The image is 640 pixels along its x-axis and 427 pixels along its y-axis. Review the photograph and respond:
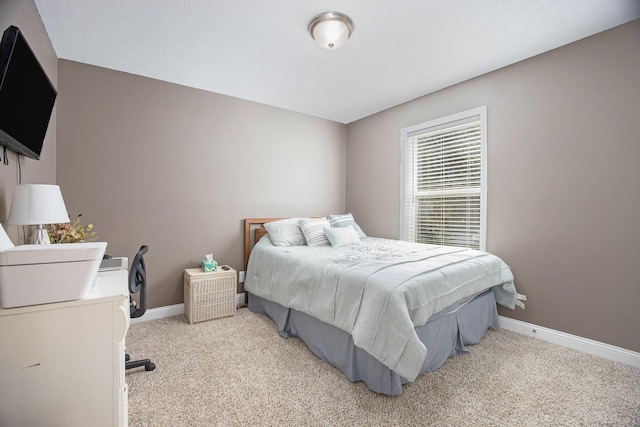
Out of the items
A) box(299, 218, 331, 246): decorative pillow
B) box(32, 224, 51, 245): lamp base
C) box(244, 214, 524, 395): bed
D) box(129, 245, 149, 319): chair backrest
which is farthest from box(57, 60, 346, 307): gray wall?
box(32, 224, 51, 245): lamp base

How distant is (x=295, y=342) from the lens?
2.39 meters

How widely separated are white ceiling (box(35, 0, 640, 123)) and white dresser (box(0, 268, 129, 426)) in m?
1.96

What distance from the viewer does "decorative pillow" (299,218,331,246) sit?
3174 millimetres

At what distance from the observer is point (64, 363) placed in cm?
102

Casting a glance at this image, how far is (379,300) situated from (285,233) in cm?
176

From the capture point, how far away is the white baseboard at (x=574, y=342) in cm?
204

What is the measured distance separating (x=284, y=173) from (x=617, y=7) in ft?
10.7

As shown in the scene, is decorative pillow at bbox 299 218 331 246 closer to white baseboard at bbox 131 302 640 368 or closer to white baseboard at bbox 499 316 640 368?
white baseboard at bbox 131 302 640 368

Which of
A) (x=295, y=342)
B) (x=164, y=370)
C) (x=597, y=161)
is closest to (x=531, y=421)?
(x=295, y=342)

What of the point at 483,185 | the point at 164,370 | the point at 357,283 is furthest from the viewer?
the point at 483,185

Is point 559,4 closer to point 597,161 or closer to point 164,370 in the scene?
point 597,161

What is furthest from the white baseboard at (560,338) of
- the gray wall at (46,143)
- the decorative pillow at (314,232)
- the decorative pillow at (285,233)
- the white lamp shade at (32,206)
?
the white lamp shade at (32,206)

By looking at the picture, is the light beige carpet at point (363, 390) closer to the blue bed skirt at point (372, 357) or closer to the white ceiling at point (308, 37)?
the blue bed skirt at point (372, 357)

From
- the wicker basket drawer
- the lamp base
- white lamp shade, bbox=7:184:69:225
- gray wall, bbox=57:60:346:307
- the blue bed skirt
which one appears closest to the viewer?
white lamp shade, bbox=7:184:69:225
